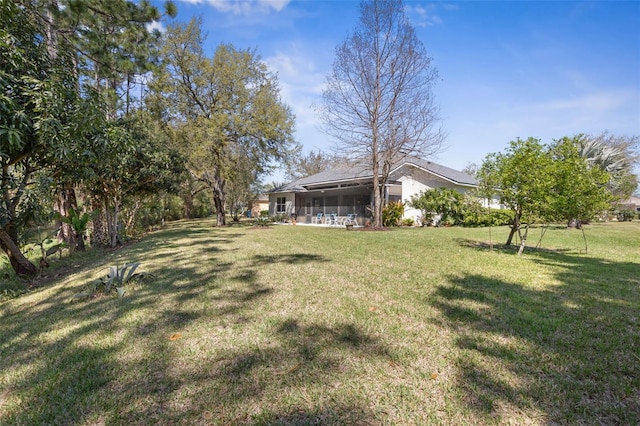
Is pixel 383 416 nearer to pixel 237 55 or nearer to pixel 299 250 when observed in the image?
pixel 299 250

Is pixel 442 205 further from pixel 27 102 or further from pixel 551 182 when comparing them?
pixel 27 102

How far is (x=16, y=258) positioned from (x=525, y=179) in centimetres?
1395

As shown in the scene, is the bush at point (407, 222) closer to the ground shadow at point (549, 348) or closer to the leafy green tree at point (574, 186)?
the leafy green tree at point (574, 186)

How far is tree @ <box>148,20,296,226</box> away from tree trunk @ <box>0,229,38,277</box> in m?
13.2

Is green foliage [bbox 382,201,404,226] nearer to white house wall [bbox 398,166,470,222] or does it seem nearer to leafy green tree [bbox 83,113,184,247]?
white house wall [bbox 398,166,470,222]

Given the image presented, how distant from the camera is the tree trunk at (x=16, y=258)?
24.8 ft

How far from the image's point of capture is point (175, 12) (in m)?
9.34

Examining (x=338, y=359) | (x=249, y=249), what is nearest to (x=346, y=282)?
(x=338, y=359)

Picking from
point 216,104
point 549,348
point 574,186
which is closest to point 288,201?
point 216,104

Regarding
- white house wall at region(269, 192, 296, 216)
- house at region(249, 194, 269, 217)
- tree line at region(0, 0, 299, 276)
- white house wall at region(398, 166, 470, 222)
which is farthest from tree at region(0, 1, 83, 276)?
house at region(249, 194, 269, 217)

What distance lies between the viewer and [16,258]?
782 centimetres

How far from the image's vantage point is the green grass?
223cm

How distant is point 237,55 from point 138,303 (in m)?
22.1

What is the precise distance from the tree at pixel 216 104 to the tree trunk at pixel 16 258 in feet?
43.2
